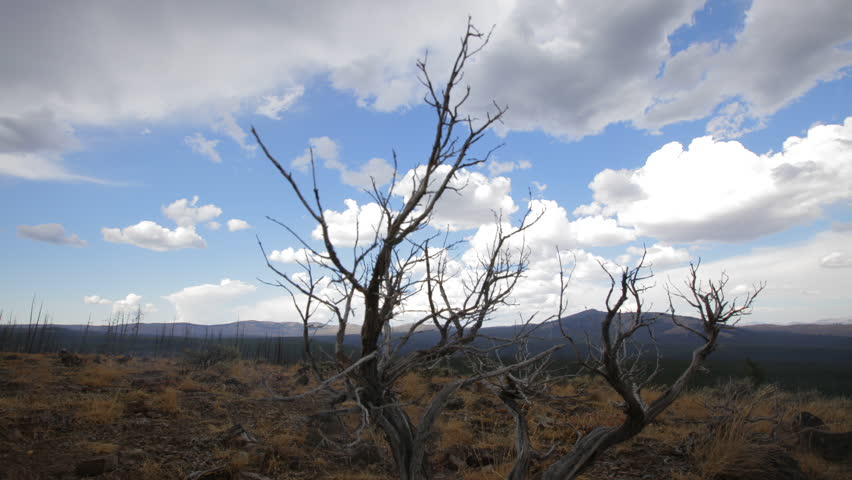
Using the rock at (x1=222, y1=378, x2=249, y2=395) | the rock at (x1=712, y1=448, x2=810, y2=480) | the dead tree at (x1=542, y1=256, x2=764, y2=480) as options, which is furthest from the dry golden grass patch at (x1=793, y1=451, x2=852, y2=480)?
the rock at (x1=222, y1=378, x2=249, y2=395)

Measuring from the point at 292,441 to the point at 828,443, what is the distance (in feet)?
34.9

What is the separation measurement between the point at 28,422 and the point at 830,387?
47.0 metres

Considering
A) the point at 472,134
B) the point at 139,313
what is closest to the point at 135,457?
the point at 472,134

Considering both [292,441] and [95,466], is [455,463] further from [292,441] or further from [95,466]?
[95,466]

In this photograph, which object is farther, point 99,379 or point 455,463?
point 99,379

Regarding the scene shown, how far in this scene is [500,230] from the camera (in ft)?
11.9

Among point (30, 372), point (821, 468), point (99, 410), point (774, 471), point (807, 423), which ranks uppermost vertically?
point (30, 372)

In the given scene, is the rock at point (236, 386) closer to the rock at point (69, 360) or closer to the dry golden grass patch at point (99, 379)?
the dry golden grass patch at point (99, 379)

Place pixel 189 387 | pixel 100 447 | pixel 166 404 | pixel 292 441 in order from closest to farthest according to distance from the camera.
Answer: pixel 100 447
pixel 292 441
pixel 166 404
pixel 189 387

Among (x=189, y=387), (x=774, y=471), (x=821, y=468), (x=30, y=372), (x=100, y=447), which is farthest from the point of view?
(x=30, y=372)

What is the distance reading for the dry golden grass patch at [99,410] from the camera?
871cm

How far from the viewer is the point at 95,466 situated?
6.21m

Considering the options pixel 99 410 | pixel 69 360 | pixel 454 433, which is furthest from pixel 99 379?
pixel 454 433

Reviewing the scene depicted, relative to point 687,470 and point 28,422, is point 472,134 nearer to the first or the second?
point 687,470
